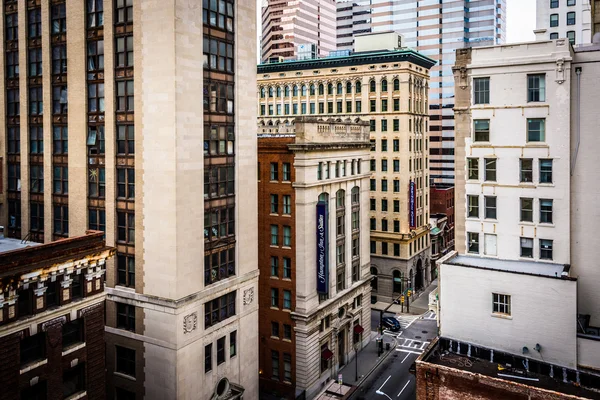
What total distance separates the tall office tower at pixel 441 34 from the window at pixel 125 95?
106 meters

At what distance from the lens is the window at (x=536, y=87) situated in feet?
144

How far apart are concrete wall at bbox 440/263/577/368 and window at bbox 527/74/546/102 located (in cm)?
1424

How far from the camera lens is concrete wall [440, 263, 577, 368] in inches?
1588

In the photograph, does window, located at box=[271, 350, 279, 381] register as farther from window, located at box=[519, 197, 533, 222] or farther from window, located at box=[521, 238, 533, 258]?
window, located at box=[519, 197, 533, 222]

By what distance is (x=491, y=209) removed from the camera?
46562 mm

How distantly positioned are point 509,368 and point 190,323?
2485 cm

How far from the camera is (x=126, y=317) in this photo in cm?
4616

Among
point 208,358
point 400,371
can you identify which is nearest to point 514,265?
point 400,371

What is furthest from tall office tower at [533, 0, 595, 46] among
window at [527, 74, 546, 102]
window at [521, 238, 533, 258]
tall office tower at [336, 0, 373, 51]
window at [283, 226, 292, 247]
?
tall office tower at [336, 0, 373, 51]

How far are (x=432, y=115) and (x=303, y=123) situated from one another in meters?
93.4

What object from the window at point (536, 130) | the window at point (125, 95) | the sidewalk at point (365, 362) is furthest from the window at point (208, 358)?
the window at point (536, 130)

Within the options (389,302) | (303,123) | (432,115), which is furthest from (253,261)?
(432,115)

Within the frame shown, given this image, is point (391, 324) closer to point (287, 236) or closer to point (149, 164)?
point (287, 236)

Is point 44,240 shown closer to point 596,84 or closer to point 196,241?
point 196,241
